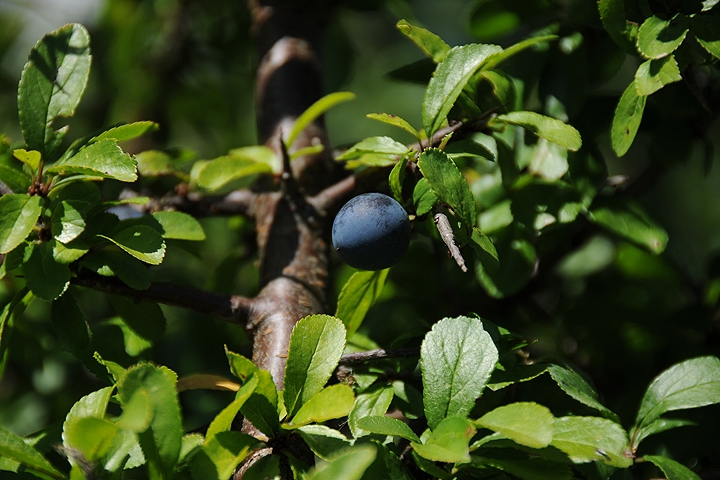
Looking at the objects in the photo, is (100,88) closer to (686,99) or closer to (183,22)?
(183,22)

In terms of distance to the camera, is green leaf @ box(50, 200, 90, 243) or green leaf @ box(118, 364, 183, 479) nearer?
green leaf @ box(118, 364, 183, 479)

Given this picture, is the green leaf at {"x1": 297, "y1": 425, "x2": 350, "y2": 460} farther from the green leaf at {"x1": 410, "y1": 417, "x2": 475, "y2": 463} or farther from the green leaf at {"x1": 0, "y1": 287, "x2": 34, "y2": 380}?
the green leaf at {"x1": 0, "y1": 287, "x2": 34, "y2": 380}

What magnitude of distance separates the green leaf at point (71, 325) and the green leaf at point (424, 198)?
402mm

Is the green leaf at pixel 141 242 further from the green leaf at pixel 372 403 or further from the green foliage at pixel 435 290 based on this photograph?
the green leaf at pixel 372 403

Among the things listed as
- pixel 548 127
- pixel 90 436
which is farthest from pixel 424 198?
pixel 90 436

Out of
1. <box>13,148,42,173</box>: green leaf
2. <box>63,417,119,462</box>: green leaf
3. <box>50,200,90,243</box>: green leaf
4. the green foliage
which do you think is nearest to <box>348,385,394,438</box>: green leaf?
the green foliage

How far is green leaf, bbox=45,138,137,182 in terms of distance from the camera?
669 mm

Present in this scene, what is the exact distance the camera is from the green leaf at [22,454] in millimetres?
558

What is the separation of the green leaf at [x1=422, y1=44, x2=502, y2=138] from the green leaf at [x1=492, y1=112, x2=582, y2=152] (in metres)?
0.08

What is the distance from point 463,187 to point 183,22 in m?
1.27

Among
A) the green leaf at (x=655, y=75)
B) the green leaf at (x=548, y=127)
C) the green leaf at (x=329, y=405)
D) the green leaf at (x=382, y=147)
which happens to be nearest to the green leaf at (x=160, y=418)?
the green leaf at (x=329, y=405)

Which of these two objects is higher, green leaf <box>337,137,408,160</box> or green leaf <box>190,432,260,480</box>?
green leaf <box>337,137,408,160</box>

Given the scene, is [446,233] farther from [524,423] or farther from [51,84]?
[51,84]

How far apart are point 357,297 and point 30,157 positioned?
1.33ft
